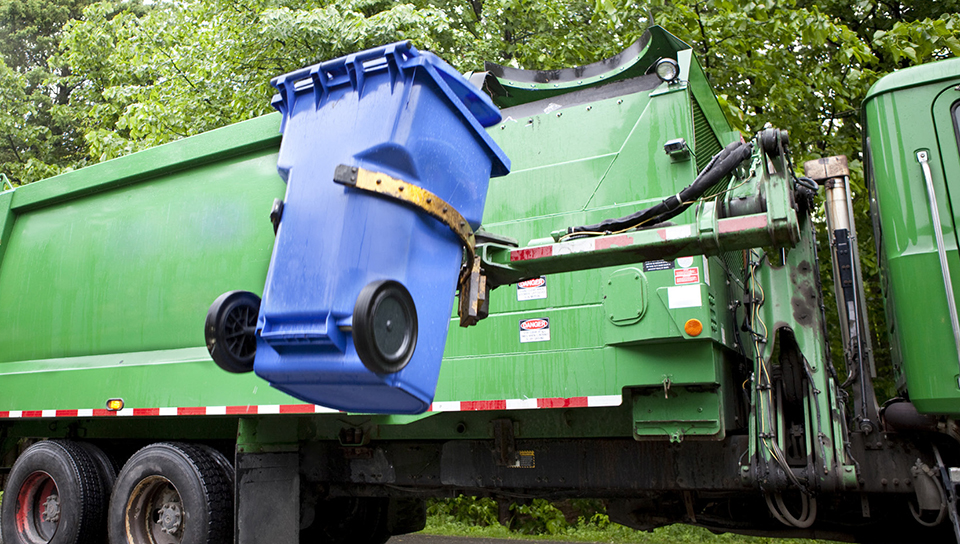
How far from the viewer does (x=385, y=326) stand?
1.98 metres

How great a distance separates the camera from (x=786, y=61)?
699 cm

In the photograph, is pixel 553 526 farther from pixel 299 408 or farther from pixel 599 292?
pixel 599 292

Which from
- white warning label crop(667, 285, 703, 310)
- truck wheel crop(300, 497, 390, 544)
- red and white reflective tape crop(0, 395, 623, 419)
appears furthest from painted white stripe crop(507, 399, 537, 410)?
truck wheel crop(300, 497, 390, 544)

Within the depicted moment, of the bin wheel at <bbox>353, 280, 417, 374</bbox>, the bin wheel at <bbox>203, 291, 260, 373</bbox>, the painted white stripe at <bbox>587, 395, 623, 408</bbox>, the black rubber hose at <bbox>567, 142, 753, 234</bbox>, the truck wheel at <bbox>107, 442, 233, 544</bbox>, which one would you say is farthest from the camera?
the truck wheel at <bbox>107, 442, 233, 544</bbox>

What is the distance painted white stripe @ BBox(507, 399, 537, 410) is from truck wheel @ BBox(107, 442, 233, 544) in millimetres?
1752

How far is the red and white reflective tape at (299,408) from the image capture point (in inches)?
132

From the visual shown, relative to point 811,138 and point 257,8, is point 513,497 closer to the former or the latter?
point 811,138

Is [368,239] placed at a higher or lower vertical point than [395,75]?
lower

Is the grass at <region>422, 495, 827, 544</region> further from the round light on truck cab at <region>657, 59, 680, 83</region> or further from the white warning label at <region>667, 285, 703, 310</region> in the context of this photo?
the round light on truck cab at <region>657, 59, 680, 83</region>

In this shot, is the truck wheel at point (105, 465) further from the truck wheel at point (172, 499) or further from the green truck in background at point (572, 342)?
the truck wheel at point (172, 499)

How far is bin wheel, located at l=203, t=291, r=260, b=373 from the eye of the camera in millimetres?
2268

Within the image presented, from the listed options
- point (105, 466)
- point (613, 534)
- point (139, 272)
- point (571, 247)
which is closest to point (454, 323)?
point (571, 247)

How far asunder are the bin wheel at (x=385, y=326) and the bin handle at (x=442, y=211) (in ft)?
0.93

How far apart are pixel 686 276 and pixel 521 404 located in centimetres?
99
